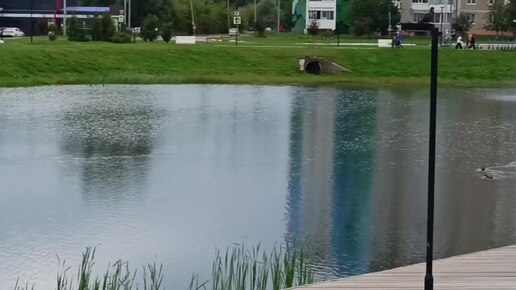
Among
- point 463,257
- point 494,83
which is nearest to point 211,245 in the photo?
point 463,257

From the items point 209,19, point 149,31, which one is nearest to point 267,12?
point 209,19

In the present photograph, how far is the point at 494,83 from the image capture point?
124 ft

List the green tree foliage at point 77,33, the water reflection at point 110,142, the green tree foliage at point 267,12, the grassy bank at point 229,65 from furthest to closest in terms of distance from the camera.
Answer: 1. the green tree foliage at point 267,12
2. the green tree foliage at point 77,33
3. the grassy bank at point 229,65
4. the water reflection at point 110,142

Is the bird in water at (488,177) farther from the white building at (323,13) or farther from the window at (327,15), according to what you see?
the window at (327,15)

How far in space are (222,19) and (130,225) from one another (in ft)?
213

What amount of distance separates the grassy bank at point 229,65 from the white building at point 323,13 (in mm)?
31263

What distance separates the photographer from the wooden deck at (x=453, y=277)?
7.07 m

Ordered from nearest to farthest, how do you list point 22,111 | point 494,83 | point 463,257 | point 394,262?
point 463,257, point 394,262, point 22,111, point 494,83

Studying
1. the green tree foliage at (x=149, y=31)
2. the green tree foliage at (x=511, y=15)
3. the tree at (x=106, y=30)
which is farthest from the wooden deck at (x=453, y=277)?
the green tree foliage at (x=511, y=15)

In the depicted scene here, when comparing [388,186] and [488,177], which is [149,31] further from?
[388,186]

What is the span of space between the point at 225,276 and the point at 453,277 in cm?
222

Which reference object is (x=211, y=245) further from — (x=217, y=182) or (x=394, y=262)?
(x=217, y=182)

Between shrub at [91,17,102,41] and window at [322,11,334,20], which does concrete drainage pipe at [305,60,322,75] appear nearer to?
shrub at [91,17,102,41]

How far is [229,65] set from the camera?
127 ft
